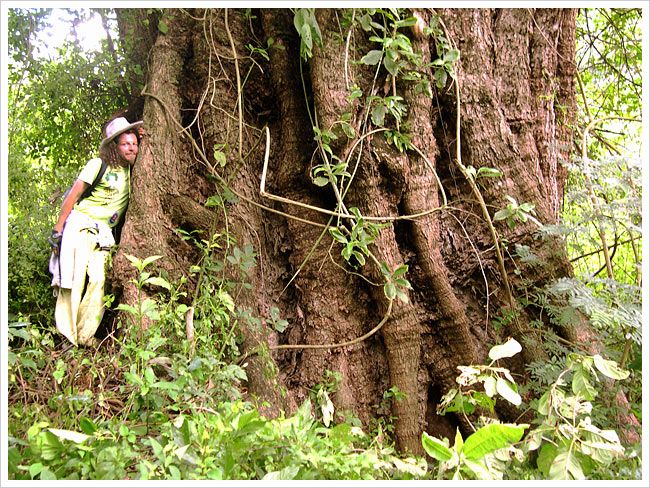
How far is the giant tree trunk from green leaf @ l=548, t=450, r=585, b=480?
2.29ft

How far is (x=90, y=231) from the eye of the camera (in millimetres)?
2682

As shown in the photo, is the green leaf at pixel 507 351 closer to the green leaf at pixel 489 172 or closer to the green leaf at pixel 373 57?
the green leaf at pixel 489 172

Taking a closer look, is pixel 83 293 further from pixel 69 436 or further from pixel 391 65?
pixel 391 65

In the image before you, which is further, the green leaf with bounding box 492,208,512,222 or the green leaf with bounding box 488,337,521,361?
the green leaf with bounding box 492,208,512,222

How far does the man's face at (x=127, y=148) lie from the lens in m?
2.83

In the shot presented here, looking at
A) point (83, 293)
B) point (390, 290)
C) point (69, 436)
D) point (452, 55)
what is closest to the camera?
point (69, 436)

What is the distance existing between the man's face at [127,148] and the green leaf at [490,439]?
208cm

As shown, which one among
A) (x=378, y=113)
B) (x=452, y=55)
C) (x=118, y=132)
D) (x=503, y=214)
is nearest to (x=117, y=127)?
(x=118, y=132)

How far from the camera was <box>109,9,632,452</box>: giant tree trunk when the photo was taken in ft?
9.05

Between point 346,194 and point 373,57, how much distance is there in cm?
67

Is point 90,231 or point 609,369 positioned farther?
point 90,231

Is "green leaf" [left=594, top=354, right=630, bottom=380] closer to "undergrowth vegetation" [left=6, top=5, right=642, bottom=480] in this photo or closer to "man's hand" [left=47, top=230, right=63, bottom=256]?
"undergrowth vegetation" [left=6, top=5, right=642, bottom=480]

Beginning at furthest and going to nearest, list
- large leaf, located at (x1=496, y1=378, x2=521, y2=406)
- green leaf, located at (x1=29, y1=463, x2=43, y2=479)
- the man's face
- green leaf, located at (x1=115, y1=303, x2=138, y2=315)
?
1. the man's face
2. large leaf, located at (x1=496, y1=378, x2=521, y2=406)
3. green leaf, located at (x1=115, y1=303, x2=138, y2=315)
4. green leaf, located at (x1=29, y1=463, x2=43, y2=479)

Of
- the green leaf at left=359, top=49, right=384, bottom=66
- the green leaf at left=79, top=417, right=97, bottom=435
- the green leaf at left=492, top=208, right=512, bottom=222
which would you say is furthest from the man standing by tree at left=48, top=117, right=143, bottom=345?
the green leaf at left=492, top=208, right=512, bottom=222
